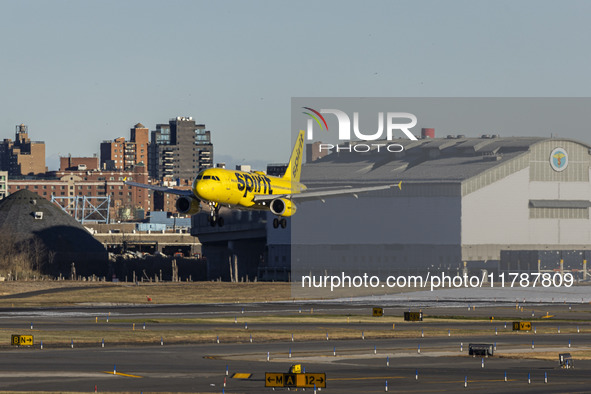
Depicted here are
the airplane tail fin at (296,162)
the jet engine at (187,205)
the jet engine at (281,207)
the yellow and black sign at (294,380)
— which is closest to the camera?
the yellow and black sign at (294,380)

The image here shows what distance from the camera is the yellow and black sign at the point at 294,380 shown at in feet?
200

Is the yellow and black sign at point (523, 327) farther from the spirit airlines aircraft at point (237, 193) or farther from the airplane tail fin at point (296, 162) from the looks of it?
the airplane tail fin at point (296, 162)

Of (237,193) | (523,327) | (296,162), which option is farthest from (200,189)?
(523,327)

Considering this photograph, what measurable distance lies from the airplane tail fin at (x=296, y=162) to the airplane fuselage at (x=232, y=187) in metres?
15.3

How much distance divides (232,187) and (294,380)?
35.4 metres

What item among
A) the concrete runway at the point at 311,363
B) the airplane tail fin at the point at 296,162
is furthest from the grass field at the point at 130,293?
the concrete runway at the point at 311,363

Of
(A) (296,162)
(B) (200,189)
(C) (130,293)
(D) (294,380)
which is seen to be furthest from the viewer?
(C) (130,293)

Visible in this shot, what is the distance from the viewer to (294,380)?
6169cm

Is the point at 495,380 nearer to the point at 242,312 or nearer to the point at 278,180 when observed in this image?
the point at 278,180

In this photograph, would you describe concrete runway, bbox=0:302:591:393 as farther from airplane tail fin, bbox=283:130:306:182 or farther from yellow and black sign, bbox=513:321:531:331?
Answer: airplane tail fin, bbox=283:130:306:182

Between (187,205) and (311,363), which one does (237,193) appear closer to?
(187,205)

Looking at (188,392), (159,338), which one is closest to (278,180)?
(159,338)

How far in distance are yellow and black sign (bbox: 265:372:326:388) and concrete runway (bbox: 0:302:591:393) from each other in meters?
0.81

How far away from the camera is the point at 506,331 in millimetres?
107812
